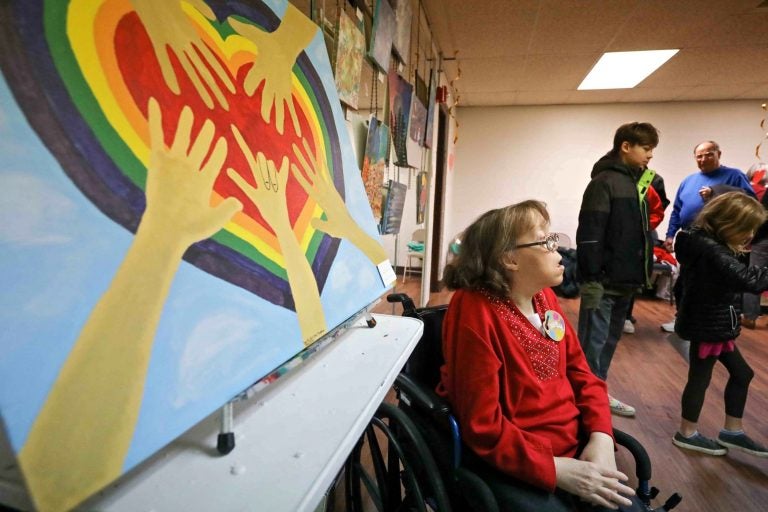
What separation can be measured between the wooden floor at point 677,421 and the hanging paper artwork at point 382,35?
1.75m

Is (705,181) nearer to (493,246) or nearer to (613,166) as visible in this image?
(613,166)

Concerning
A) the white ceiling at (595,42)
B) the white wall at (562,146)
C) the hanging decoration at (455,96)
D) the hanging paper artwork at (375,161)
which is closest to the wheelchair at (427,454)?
the hanging paper artwork at (375,161)

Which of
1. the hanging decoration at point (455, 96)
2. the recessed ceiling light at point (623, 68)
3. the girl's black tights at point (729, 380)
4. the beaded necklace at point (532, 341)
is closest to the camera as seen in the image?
the beaded necklace at point (532, 341)

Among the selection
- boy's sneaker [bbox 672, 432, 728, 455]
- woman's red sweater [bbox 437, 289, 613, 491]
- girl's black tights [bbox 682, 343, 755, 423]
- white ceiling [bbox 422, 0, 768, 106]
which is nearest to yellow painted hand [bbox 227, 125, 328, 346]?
woman's red sweater [bbox 437, 289, 613, 491]

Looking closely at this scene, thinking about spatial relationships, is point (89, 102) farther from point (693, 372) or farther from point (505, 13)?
point (505, 13)

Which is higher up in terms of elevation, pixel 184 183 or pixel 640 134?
pixel 640 134

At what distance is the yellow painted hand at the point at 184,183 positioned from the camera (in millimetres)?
404

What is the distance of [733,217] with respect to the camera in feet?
4.75

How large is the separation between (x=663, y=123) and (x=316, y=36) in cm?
537

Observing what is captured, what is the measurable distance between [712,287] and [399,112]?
4.72 feet

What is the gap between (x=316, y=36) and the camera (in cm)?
79

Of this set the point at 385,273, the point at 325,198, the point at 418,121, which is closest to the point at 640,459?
the point at 385,273

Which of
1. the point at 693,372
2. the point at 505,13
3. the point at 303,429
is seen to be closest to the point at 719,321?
the point at 693,372

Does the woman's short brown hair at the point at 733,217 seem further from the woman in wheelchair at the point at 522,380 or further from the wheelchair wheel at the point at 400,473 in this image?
the wheelchair wheel at the point at 400,473
